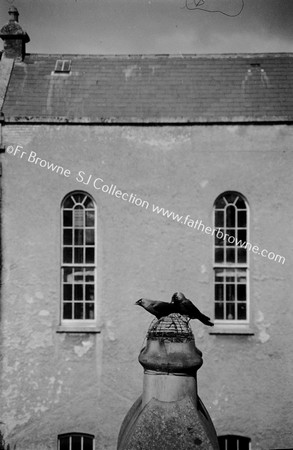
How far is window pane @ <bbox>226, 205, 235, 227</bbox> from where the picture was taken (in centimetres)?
1245

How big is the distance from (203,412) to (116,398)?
321 inches

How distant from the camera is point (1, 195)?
1236 cm

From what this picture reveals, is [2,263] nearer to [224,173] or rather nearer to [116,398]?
[116,398]

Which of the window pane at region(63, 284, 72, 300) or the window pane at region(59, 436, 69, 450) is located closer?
the window pane at region(59, 436, 69, 450)

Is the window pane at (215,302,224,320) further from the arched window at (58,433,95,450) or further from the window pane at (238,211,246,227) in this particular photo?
the arched window at (58,433,95,450)

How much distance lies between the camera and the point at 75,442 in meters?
12.0

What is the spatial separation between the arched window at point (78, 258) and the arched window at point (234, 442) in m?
3.67

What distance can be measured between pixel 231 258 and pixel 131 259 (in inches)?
84.7

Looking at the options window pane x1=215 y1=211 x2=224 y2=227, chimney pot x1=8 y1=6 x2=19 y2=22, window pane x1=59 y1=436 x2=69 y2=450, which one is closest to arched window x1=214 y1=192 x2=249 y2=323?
window pane x1=215 y1=211 x2=224 y2=227

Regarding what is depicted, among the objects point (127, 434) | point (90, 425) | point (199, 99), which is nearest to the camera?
point (127, 434)

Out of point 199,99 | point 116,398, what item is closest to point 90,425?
point 116,398

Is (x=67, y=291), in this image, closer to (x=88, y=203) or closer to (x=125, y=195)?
(x=88, y=203)

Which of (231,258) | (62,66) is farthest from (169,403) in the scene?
(62,66)

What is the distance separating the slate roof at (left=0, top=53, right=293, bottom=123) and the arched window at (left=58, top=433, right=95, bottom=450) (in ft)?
21.7
